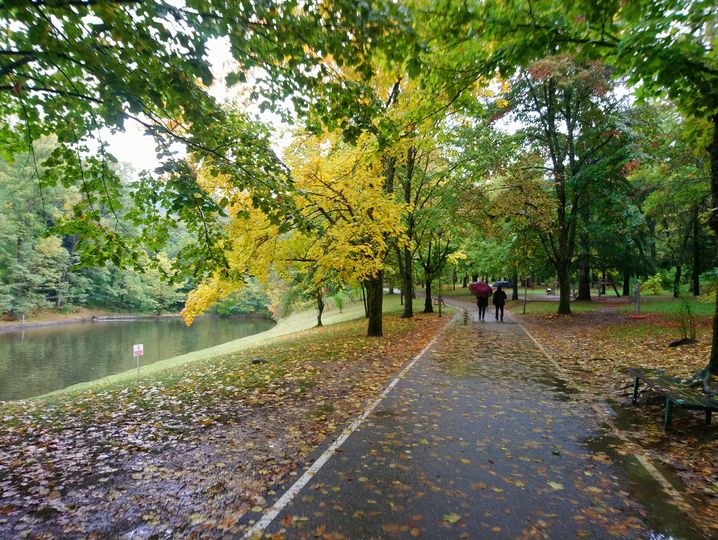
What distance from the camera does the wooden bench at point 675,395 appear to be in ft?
16.5

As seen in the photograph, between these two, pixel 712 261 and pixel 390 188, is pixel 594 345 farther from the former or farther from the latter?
pixel 712 261

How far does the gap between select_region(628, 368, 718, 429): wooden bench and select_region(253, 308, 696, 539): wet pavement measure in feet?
3.19

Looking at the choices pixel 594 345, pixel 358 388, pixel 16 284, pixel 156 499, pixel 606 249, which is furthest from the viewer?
pixel 16 284

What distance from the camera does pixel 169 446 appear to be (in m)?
5.34

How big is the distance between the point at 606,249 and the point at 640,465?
2887 cm

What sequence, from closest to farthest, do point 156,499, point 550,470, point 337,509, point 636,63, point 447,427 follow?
point 337,509, point 156,499, point 550,470, point 636,63, point 447,427

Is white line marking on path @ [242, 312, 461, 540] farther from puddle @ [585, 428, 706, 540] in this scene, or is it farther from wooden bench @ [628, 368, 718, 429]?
wooden bench @ [628, 368, 718, 429]

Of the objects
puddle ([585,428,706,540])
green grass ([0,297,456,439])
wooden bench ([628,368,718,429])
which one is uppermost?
wooden bench ([628,368,718,429])

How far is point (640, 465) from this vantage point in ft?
15.1

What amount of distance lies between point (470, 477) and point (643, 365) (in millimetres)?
7252

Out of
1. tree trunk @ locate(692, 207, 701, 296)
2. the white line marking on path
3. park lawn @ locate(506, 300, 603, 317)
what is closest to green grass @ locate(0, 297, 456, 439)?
the white line marking on path

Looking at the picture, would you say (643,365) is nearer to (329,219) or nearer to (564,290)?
(329,219)

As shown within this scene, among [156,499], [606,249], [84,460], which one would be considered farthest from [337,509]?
[606,249]

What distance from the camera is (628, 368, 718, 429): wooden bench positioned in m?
5.02
